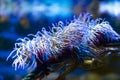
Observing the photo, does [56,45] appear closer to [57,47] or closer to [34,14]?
[57,47]

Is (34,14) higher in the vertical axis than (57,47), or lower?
higher

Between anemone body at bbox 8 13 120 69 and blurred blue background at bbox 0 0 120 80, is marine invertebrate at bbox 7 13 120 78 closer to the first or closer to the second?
anemone body at bbox 8 13 120 69

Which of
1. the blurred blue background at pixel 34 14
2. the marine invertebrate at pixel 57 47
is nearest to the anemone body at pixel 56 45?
the marine invertebrate at pixel 57 47

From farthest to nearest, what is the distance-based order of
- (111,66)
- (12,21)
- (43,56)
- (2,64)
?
(12,21)
(2,64)
(111,66)
(43,56)

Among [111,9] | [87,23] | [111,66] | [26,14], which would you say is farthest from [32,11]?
[87,23]

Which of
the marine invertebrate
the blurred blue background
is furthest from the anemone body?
the blurred blue background

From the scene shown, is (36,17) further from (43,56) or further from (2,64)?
(43,56)

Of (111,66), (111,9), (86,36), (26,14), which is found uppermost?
(26,14)

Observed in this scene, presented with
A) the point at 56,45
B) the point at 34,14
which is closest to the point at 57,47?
the point at 56,45
